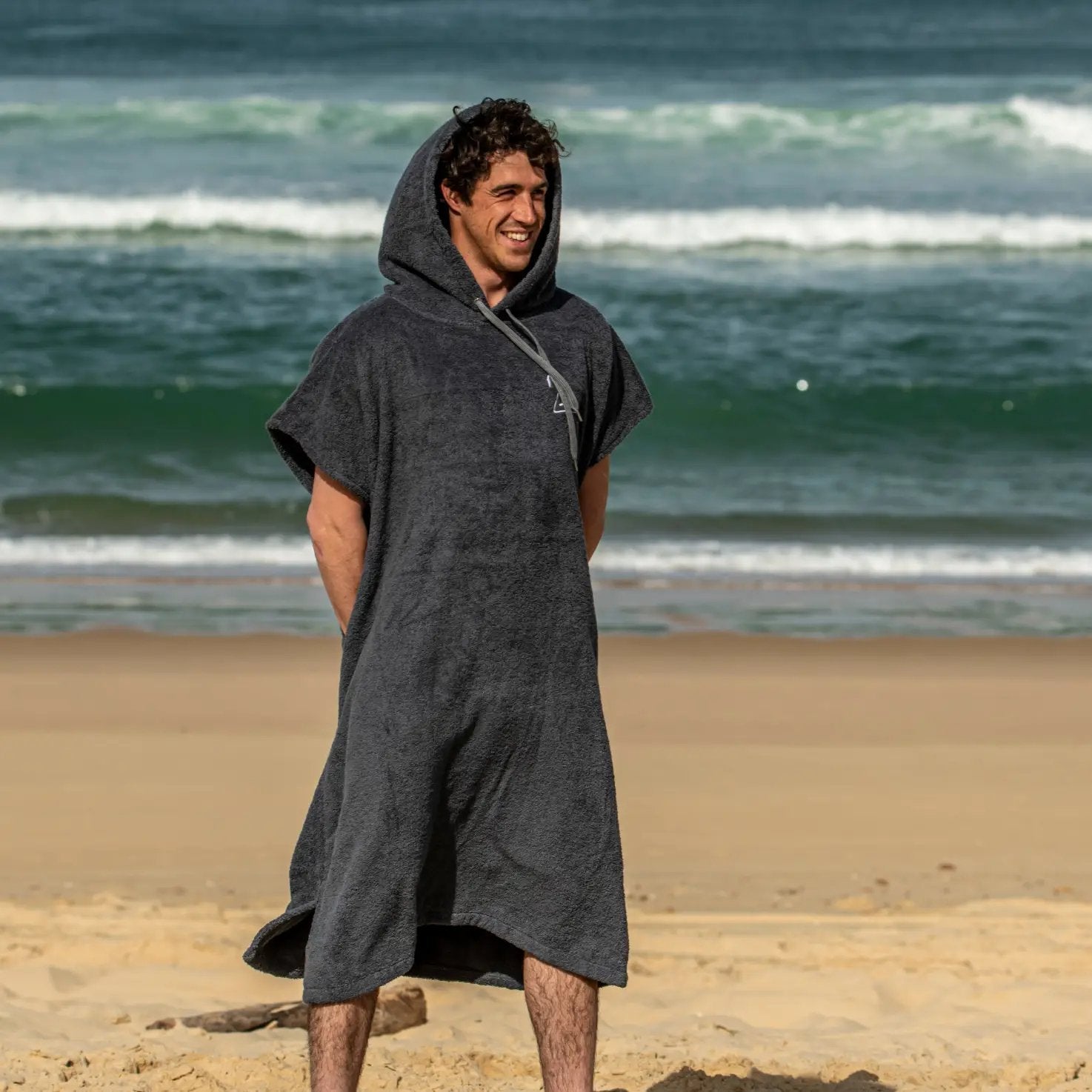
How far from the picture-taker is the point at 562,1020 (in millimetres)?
3102

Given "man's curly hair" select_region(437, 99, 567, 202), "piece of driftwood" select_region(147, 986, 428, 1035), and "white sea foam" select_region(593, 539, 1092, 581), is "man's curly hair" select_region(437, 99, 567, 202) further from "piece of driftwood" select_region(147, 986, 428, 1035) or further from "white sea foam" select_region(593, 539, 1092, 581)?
"white sea foam" select_region(593, 539, 1092, 581)

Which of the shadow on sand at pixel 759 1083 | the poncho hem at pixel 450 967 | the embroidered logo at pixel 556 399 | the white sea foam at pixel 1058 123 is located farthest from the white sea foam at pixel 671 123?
the poncho hem at pixel 450 967

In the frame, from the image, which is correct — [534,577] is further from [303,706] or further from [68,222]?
[68,222]

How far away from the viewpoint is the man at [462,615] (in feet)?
9.80

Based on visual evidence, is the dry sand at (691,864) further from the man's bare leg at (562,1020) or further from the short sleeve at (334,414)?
the short sleeve at (334,414)

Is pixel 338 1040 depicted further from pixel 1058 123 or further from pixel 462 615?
pixel 1058 123

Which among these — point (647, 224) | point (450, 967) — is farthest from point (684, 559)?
point (647, 224)

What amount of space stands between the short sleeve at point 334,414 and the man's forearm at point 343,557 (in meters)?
0.10

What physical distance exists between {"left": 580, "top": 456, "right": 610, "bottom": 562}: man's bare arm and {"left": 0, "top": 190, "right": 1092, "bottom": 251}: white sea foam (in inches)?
644

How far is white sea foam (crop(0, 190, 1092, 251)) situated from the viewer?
19641 mm

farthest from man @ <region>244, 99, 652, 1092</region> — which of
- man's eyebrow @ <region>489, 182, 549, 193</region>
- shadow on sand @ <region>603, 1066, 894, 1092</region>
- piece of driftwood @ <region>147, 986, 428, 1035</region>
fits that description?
piece of driftwood @ <region>147, 986, 428, 1035</region>

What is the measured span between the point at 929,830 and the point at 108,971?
2.67 meters

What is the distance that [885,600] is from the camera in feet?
30.6

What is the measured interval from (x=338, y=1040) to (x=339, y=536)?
0.84m
